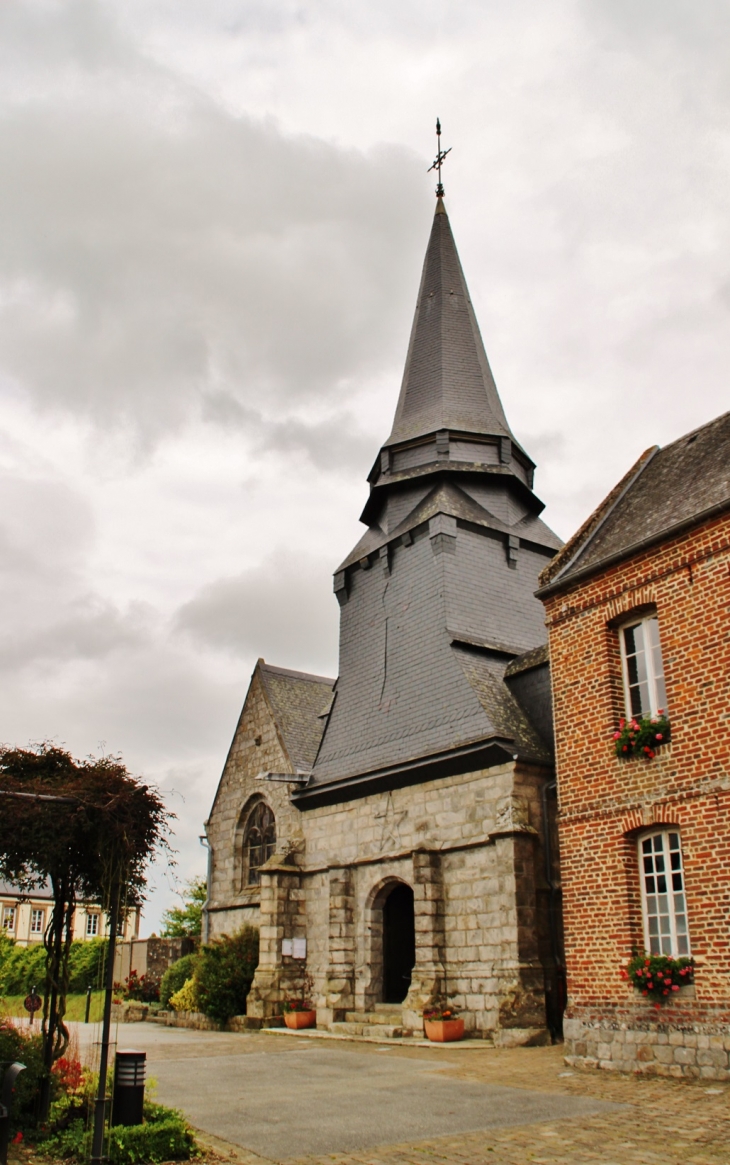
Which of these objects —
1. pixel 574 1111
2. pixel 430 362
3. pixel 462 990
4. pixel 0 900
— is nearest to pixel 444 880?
pixel 462 990

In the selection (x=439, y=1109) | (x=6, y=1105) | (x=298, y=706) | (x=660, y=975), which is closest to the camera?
(x=6, y=1105)

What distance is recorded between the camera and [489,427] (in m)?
22.4

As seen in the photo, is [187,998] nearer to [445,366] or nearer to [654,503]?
[654,503]

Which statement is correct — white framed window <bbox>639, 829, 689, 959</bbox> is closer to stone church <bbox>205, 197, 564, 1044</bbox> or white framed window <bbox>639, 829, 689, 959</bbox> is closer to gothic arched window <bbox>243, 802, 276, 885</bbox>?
stone church <bbox>205, 197, 564, 1044</bbox>

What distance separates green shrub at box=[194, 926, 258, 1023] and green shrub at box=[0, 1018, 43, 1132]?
428 inches

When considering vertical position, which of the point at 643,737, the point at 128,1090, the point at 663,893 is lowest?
the point at 128,1090

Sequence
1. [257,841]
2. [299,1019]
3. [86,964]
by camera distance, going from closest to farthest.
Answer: [299,1019] → [257,841] → [86,964]

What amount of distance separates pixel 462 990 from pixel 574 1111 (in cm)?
700

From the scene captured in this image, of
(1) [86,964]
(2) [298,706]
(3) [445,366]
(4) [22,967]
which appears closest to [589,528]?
(3) [445,366]

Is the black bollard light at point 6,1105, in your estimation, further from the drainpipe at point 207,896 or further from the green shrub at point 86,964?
the green shrub at point 86,964

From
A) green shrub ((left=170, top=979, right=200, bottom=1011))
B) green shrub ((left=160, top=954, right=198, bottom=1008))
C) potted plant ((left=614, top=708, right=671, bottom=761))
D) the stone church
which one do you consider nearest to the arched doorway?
the stone church

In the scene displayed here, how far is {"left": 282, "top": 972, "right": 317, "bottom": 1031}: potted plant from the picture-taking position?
718 inches

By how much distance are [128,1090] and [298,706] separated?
1766 centimetres

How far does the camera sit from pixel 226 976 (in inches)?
774
